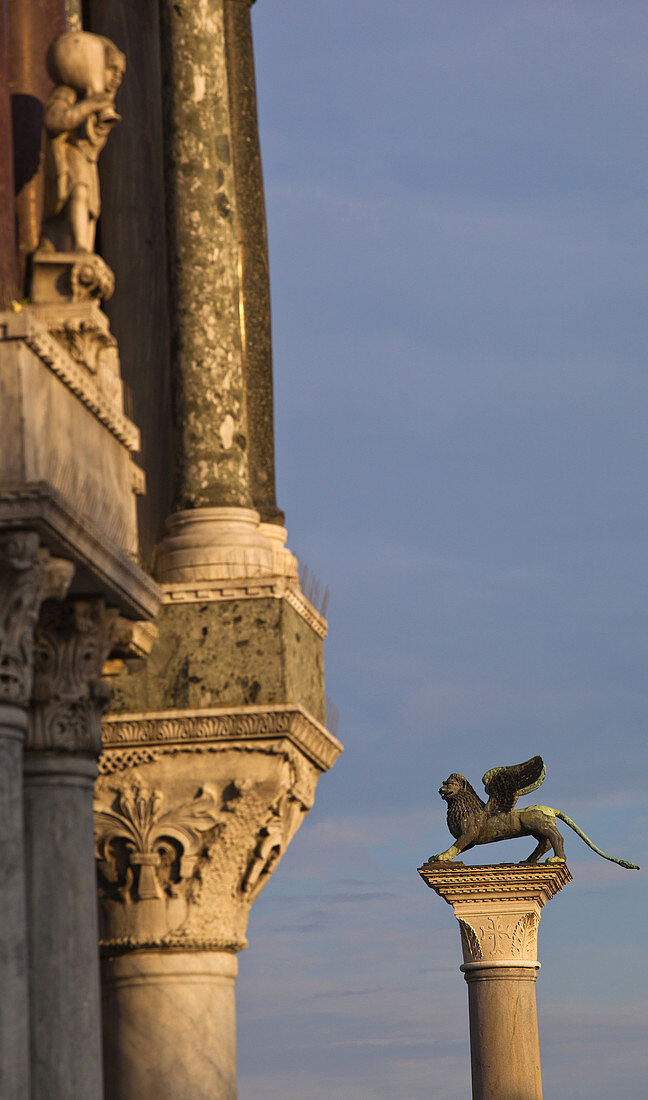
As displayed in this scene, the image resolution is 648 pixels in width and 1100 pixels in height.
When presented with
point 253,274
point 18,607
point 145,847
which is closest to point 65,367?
point 18,607

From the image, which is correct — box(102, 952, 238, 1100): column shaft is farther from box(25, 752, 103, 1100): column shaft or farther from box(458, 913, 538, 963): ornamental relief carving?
box(458, 913, 538, 963): ornamental relief carving

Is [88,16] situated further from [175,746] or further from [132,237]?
[175,746]

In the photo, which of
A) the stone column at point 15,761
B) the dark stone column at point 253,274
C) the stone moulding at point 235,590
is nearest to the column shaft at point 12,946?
the stone column at point 15,761

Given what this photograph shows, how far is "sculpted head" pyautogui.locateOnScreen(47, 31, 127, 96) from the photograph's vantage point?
13.1 meters

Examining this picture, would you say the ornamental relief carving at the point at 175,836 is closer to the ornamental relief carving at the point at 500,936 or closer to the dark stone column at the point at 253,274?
the dark stone column at the point at 253,274

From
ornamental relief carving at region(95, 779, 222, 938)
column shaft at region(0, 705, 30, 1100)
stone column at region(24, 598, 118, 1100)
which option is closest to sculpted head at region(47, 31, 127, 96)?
stone column at region(24, 598, 118, 1100)

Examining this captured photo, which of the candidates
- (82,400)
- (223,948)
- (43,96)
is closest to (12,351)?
(82,400)

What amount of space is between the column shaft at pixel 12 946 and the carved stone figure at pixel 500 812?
17306 mm

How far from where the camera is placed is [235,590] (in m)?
16.0

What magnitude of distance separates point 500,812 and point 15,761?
18.3 metres

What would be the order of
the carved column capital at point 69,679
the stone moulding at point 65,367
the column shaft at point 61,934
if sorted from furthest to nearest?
the carved column capital at point 69,679, the column shaft at point 61,934, the stone moulding at point 65,367

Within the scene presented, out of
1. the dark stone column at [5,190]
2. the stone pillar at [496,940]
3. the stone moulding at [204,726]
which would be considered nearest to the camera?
the dark stone column at [5,190]

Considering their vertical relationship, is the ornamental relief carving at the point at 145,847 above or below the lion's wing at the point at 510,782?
below

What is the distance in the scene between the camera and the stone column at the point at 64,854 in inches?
455
